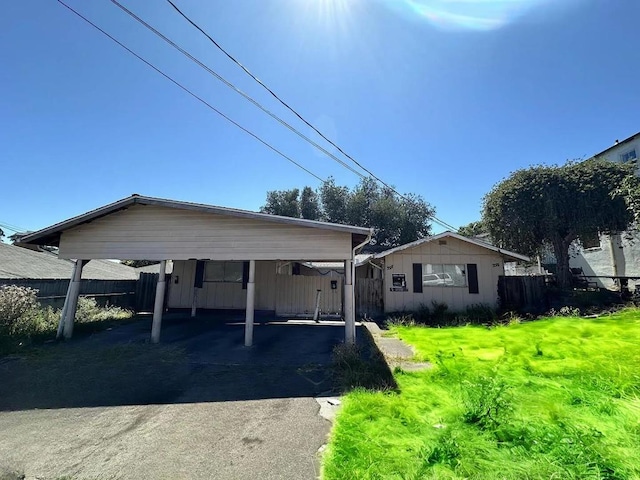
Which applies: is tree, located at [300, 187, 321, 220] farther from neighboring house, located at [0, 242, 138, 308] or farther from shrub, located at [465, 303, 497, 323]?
shrub, located at [465, 303, 497, 323]

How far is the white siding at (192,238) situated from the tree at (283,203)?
2500cm

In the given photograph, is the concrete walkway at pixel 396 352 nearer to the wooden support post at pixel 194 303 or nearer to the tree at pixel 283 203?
the wooden support post at pixel 194 303

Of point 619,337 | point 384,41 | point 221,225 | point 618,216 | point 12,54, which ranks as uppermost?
point 384,41

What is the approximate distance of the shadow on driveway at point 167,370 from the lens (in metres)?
4.84

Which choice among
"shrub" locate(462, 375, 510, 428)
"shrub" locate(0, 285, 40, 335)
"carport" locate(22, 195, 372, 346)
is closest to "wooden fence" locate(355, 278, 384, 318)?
"carport" locate(22, 195, 372, 346)

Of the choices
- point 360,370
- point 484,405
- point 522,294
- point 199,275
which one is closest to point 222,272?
point 199,275

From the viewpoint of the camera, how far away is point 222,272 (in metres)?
14.0

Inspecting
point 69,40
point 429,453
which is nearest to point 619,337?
point 429,453

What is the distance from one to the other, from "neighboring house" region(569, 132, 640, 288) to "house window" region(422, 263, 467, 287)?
371 inches

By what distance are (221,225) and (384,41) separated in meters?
6.60

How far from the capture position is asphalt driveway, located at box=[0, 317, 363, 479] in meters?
3.02

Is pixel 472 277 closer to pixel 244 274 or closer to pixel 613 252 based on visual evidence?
pixel 244 274

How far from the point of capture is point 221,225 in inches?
324

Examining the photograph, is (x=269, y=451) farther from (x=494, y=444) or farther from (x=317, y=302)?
(x=317, y=302)
